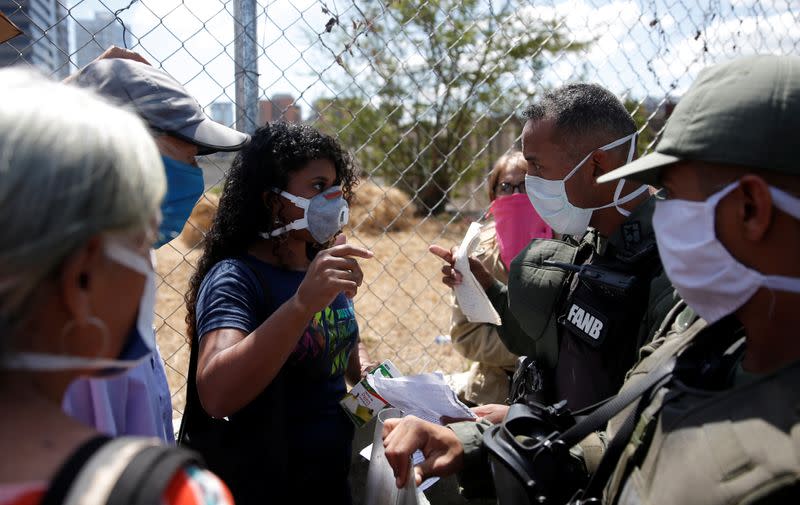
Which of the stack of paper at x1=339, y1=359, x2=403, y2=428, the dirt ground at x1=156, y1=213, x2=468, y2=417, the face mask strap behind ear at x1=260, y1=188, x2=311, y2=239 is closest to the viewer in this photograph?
the stack of paper at x1=339, y1=359, x2=403, y2=428

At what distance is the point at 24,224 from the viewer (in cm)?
79

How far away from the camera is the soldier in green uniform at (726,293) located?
1.04m

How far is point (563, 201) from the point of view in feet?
7.32

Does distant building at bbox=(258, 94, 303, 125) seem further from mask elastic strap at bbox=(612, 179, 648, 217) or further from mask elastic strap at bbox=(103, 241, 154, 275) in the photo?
mask elastic strap at bbox=(103, 241, 154, 275)

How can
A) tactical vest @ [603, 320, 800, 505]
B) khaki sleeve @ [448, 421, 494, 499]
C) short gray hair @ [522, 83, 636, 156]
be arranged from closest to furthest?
tactical vest @ [603, 320, 800, 505] → khaki sleeve @ [448, 421, 494, 499] → short gray hair @ [522, 83, 636, 156]

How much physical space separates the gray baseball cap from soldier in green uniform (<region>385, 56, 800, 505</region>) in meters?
1.18

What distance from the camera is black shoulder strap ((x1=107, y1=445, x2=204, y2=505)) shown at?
764mm

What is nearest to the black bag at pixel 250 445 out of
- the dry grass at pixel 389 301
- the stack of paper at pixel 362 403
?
the stack of paper at pixel 362 403

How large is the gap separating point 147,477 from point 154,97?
124cm

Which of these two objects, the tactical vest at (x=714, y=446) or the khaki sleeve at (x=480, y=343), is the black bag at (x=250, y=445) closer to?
the tactical vest at (x=714, y=446)

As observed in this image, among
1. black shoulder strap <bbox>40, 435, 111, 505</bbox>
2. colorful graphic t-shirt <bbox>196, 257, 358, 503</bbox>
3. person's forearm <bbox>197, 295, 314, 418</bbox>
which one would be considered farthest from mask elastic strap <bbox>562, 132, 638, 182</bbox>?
black shoulder strap <bbox>40, 435, 111, 505</bbox>

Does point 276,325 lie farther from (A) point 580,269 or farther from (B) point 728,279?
(B) point 728,279

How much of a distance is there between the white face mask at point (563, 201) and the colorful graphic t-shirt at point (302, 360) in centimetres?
81

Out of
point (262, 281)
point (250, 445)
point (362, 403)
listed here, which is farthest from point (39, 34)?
point (362, 403)
